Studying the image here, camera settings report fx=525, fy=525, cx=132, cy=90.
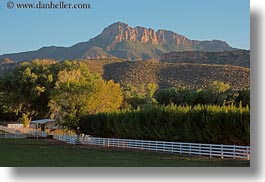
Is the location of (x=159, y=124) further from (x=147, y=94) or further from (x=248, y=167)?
(x=147, y=94)

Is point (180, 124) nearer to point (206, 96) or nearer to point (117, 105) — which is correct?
point (206, 96)

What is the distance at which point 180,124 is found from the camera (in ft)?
76.0

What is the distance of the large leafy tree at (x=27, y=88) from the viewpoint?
46.9m

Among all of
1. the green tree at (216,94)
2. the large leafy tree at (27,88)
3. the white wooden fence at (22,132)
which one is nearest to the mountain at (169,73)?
the green tree at (216,94)

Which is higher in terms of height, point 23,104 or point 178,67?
point 178,67

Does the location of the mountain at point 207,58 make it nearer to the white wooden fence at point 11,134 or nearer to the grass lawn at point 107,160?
the white wooden fence at point 11,134

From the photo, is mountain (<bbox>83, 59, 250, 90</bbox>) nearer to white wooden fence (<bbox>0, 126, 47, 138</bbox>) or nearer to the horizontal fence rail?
white wooden fence (<bbox>0, 126, 47, 138</bbox>)

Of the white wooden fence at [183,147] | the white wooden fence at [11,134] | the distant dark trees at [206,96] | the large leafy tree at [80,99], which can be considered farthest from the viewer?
the white wooden fence at [11,134]

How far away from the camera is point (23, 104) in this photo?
48.3 metres

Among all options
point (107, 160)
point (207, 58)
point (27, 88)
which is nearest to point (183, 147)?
point (107, 160)

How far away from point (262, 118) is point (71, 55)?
119ft

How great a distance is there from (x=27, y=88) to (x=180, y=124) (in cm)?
2751

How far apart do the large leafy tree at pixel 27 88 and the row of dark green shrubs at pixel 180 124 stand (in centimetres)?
1707

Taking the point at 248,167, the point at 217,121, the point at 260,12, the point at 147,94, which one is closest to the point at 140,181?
the point at 248,167
